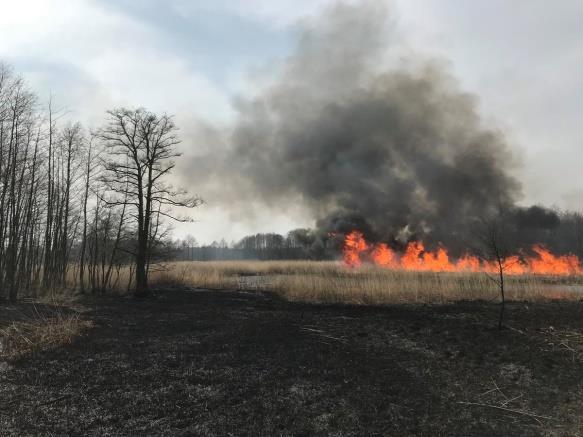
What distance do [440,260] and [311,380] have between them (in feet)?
109

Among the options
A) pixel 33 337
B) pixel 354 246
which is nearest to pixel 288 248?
pixel 354 246

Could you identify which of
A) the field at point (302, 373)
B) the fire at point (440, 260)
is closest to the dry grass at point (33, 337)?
the field at point (302, 373)

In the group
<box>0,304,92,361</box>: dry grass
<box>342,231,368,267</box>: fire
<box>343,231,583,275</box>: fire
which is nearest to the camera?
<box>0,304,92,361</box>: dry grass

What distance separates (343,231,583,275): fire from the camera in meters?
32.3

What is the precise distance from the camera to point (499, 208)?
126ft

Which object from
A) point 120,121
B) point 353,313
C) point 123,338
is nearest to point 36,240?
Result: point 120,121

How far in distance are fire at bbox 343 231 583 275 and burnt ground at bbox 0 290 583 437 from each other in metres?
21.9

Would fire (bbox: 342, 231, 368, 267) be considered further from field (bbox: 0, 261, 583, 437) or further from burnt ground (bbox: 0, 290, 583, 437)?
burnt ground (bbox: 0, 290, 583, 437)

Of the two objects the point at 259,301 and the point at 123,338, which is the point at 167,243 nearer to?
the point at 259,301

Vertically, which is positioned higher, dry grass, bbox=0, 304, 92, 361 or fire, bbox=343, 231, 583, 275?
fire, bbox=343, 231, 583, 275

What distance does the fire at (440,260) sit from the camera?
32.3 metres

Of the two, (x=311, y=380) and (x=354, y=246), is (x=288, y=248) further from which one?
(x=311, y=380)

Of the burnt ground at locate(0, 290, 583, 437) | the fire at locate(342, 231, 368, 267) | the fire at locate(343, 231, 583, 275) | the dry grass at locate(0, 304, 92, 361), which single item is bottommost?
the burnt ground at locate(0, 290, 583, 437)

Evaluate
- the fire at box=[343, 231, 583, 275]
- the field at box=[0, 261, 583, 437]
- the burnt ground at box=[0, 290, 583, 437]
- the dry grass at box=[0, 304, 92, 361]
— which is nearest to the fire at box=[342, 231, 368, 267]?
the fire at box=[343, 231, 583, 275]
